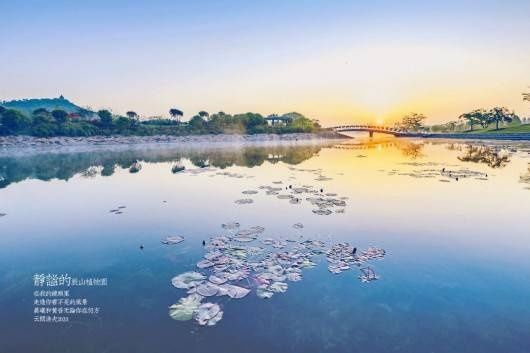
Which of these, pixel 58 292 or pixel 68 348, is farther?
pixel 58 292

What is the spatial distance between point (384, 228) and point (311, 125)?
105211 mm

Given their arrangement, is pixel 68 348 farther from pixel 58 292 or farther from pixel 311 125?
pixel 311 125

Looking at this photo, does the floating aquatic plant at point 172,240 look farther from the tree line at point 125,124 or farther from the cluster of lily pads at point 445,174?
the tree line at point 125,124

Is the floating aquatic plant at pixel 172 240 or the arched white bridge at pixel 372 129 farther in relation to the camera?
the arched white bridge at pixel 372 129

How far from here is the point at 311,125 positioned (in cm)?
11469

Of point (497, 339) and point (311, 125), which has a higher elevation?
point (311, 125)

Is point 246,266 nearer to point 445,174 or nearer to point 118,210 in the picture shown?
point 118,210

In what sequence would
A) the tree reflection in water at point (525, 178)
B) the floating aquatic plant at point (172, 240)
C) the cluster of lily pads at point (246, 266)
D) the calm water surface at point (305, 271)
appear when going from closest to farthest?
1. the calm water surface at point (305, 271)
2. the cluster of lily pads at point (246, 266)
3. the floating aquatic plant at point (172, 240)
4. the tree reflection in water at point (525, 178)

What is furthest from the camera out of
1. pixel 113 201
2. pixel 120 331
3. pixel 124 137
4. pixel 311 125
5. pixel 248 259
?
pixel 311 125

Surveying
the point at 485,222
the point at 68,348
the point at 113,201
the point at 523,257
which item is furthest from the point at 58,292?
the point at 485,222

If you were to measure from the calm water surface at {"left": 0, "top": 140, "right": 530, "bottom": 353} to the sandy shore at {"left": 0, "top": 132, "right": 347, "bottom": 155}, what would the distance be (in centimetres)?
A: 4863

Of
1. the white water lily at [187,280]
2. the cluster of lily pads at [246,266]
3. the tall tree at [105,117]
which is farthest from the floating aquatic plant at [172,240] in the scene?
the tall tree at [105,117]

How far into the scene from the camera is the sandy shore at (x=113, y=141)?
58.4 meters

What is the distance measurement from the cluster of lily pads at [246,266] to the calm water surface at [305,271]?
12.8 inches
